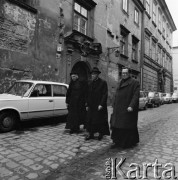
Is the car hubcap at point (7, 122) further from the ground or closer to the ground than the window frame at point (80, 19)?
closer to the ground

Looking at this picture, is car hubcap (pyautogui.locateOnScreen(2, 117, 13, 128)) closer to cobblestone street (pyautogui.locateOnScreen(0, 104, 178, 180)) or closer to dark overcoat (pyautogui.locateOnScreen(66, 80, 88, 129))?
cobblestone street (pyautogui.locateOnScreen(0, 104, 178, 180))

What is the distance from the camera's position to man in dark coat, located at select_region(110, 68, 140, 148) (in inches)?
168

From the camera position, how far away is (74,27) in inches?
463

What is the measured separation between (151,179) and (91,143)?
79.3 inches

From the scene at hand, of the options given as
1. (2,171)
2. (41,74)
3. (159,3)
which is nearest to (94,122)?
(2,171)

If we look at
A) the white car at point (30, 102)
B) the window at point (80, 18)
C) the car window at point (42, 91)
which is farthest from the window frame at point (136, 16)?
the car window at point (42, 91)

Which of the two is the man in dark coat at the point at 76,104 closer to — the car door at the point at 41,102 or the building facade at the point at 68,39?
the car door at the point at 41,102

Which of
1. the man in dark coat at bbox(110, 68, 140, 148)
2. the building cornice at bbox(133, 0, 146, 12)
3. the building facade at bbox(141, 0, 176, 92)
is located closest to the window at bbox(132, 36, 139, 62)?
the building facade at bbox(141, 0, 176, 92)

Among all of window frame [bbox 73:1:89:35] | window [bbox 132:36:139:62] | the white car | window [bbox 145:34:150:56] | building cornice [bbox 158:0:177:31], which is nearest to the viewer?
the white car

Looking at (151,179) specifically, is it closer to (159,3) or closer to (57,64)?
(57,64)

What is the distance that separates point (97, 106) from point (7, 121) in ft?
8.84

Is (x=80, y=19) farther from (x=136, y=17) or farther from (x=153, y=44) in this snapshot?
(x=153, y=44)

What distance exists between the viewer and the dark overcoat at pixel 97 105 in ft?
16.0

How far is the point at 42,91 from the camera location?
6574mm
